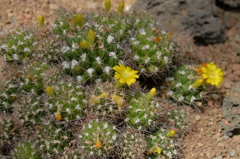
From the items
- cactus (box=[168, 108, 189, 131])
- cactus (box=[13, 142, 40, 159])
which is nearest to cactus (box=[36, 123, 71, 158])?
cactus (box=[13, 142, 40, 159])

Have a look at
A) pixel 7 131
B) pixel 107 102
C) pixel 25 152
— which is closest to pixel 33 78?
pixel 7 131

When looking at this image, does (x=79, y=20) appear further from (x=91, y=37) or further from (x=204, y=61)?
(x=204, y=61)

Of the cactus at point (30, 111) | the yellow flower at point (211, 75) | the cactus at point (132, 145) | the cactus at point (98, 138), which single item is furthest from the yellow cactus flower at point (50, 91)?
the yellow flower at point (211, 75)

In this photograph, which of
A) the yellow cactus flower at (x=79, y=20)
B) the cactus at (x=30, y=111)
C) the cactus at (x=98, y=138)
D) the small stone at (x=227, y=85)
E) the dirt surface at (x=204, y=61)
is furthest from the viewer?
the small stone at (x=227, y=85)

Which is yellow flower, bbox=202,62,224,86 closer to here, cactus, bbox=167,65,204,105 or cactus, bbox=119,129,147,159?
cactus, bbox=167,65,204,105

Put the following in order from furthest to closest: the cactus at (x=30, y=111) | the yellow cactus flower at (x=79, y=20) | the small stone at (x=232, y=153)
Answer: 1. the small stone at (x=232, y=153)
2. the yellow cactus flower at (x=79, y=20)
3. the cactus at (x=30, y=111)

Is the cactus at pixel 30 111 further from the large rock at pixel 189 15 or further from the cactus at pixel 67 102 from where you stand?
the large rock at pixel 189 15
